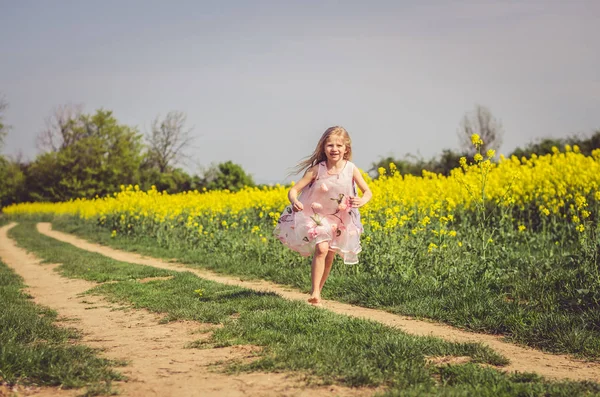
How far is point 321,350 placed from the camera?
14.4 ft

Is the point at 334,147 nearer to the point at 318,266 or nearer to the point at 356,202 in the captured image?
the point at 356,202

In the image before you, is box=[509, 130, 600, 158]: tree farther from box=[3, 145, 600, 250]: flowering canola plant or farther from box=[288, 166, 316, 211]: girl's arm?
box=[288, 166, 316, 211]: girl's arm

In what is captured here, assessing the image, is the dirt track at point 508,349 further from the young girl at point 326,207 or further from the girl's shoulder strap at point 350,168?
the girl's shoulder strap at point 350,168

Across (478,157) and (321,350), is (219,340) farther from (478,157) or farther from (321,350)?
(478,157)

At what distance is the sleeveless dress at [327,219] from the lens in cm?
659

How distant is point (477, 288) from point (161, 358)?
14.1ft

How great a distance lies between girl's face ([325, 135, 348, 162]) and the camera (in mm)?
6575

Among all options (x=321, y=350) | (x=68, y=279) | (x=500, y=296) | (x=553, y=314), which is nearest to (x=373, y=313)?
(x=500, y=296)

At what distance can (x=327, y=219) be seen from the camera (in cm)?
670

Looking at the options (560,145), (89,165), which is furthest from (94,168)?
(560,145)

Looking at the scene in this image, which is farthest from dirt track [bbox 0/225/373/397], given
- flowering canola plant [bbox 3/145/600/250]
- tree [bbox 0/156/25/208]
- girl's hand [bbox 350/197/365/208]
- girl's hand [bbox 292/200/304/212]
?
tree [bbox 0/156/25/208]

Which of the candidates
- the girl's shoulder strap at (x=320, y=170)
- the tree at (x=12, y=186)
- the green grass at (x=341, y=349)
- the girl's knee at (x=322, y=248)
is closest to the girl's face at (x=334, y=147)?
the girl's shoulder strap at (x=320, y=170)

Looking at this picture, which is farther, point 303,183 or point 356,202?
point 303,183

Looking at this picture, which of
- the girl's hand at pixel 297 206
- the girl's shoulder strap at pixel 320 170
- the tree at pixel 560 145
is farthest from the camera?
the tree at pixel 560 145
